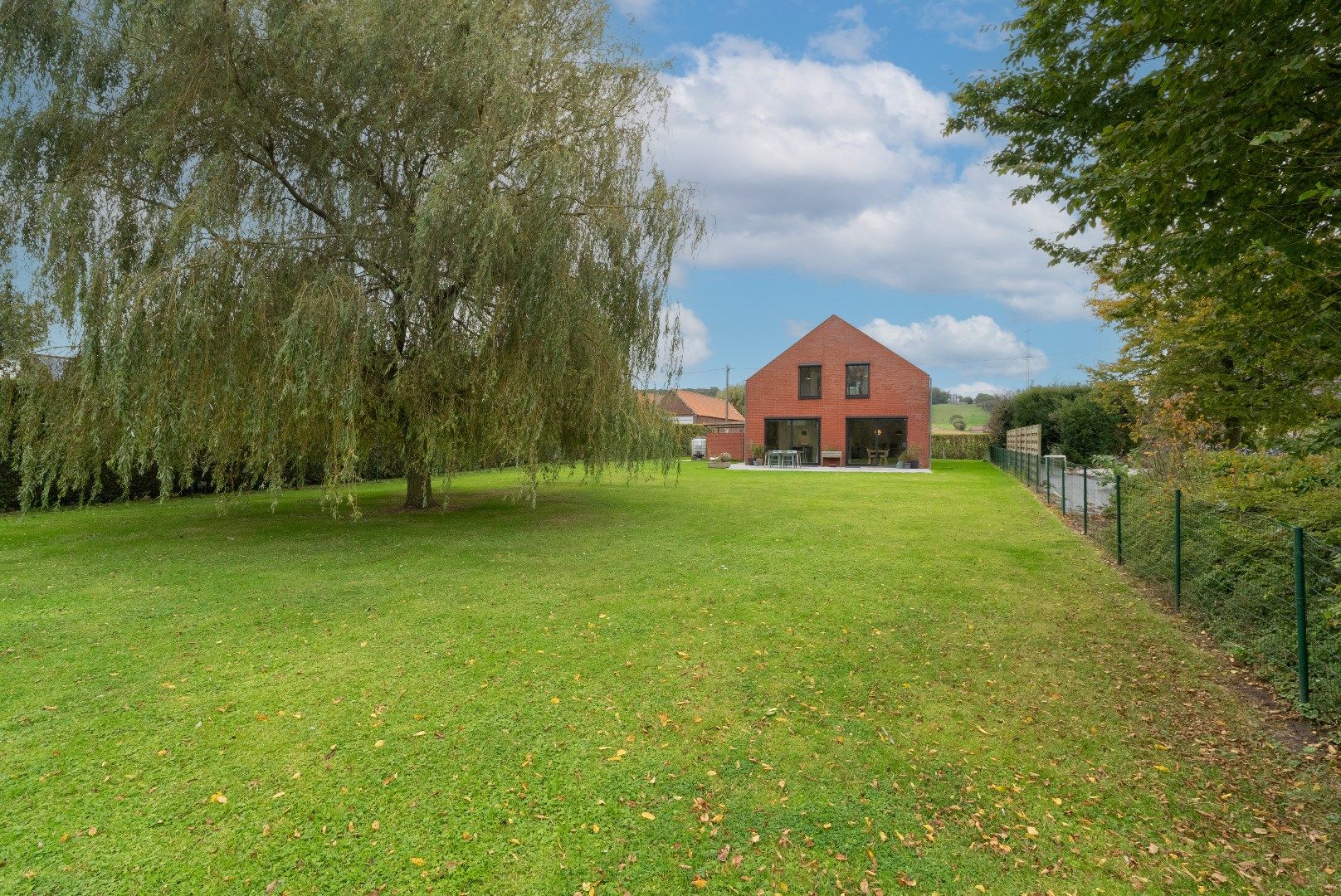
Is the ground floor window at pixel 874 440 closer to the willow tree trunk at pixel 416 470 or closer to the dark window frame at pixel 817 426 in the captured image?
the dark window frame at pixel 817 426

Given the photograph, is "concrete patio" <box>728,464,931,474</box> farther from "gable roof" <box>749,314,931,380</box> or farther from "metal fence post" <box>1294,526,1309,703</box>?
"metal fence post" <box>1294,526,1309,703</box>

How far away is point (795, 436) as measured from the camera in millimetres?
29906

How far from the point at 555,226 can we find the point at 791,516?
21.9ft

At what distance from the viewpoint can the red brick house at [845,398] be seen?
2766 centimetres

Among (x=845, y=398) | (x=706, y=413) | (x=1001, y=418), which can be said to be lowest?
(x=1001, y=418)

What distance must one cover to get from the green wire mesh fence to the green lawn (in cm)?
4451

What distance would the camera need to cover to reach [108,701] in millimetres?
3949

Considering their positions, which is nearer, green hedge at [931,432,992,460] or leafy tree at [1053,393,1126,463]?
leafy tree at [1053,393,1126,463]

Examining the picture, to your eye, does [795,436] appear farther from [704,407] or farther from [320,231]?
[320,231]

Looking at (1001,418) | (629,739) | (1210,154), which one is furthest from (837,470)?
(629,739)

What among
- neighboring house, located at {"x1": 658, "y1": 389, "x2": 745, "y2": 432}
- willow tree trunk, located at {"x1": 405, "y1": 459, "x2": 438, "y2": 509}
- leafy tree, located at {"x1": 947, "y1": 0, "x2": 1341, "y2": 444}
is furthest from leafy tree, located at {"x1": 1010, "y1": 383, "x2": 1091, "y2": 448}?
willow tree trunk, located at {"x1": 405, "y1": 459, "x2": 438, "y2": 509}

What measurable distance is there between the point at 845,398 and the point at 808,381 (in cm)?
179

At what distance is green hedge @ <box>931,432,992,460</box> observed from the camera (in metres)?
33.0

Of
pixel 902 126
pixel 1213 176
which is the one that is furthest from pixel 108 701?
pixel 902 126
